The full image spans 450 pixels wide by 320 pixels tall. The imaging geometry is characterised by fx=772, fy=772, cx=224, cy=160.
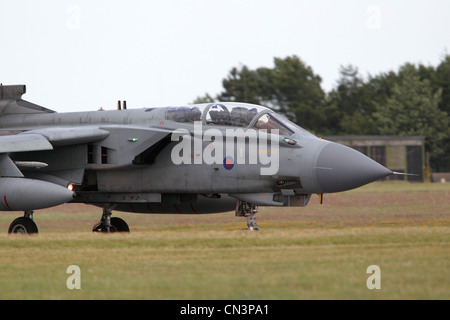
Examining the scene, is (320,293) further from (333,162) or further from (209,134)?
(209,134)

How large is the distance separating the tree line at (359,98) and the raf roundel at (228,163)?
2129 inches

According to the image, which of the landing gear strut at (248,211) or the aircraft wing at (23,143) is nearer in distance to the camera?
the aircraft wing at (23,143)

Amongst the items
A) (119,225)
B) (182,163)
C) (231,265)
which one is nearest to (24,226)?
(119,225)

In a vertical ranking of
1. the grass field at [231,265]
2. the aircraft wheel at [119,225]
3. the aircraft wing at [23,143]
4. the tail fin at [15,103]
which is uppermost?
the tail fin at [15,103]

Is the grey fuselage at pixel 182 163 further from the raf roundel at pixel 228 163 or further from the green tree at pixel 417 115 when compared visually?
the green tree at pixel 417 115

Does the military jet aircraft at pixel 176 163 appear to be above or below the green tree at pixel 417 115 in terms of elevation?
below

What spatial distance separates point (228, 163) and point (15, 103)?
256 inches

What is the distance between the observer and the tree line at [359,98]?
72.8 m

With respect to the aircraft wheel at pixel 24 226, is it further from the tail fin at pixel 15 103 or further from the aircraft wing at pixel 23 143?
the tail fin at pixel 15 103

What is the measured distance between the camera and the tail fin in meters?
18.7

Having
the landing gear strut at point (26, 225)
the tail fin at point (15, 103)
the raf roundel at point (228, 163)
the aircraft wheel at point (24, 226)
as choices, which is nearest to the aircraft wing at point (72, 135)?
the landing gear strut at point (26, 225)

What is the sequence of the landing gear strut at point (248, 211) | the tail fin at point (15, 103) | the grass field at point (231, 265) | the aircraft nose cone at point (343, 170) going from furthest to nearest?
the tail fin at point (15, 103) → the landing gear strut at point (248, 211) → the aircraft nose cone at point (343, 170) → the grass field at point (231, 265)

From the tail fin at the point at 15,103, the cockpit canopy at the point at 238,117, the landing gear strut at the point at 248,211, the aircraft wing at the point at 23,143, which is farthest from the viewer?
the tail fin at the point at 15,103

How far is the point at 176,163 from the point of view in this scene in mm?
15719
